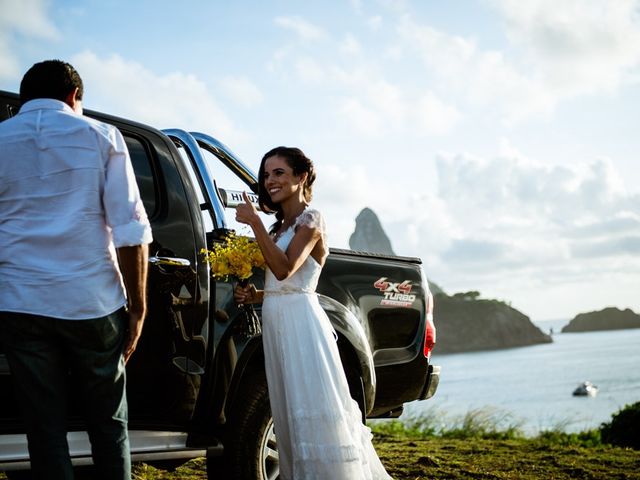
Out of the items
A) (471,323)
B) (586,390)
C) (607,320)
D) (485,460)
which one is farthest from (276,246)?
(607,320)

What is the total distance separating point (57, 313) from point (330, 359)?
1480 millimetres

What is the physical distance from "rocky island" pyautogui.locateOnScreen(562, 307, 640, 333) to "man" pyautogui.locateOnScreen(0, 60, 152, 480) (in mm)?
178802

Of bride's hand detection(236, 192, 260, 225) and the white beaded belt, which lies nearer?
bride's hand detection(236, 192, 260, 225)

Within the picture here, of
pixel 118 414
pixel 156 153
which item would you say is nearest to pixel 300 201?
pixel 156 153

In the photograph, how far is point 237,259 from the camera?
11.4ft

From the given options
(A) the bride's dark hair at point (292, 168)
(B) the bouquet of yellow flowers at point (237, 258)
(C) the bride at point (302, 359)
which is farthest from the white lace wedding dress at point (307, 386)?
(A) the bride's dark hair at point (292, 168)

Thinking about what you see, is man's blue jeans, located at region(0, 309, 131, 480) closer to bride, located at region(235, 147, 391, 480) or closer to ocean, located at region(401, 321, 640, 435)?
bride, located at region(235, 147, 391, 480)

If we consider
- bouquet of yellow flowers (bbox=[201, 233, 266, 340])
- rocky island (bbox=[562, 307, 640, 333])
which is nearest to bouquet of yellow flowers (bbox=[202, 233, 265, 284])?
bouquet of yellow flowers (bbox=[201, 233, 266, 340])

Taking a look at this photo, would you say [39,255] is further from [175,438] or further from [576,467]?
[576,467]

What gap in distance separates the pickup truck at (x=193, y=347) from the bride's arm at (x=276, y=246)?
1.53 ft

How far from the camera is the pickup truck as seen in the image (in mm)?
3473

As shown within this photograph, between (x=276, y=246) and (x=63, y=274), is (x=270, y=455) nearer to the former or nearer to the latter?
(x=276, y=246)

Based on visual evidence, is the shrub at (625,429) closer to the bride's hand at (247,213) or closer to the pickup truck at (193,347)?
the pickup truck at (193,347)

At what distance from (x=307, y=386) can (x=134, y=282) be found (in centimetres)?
124
